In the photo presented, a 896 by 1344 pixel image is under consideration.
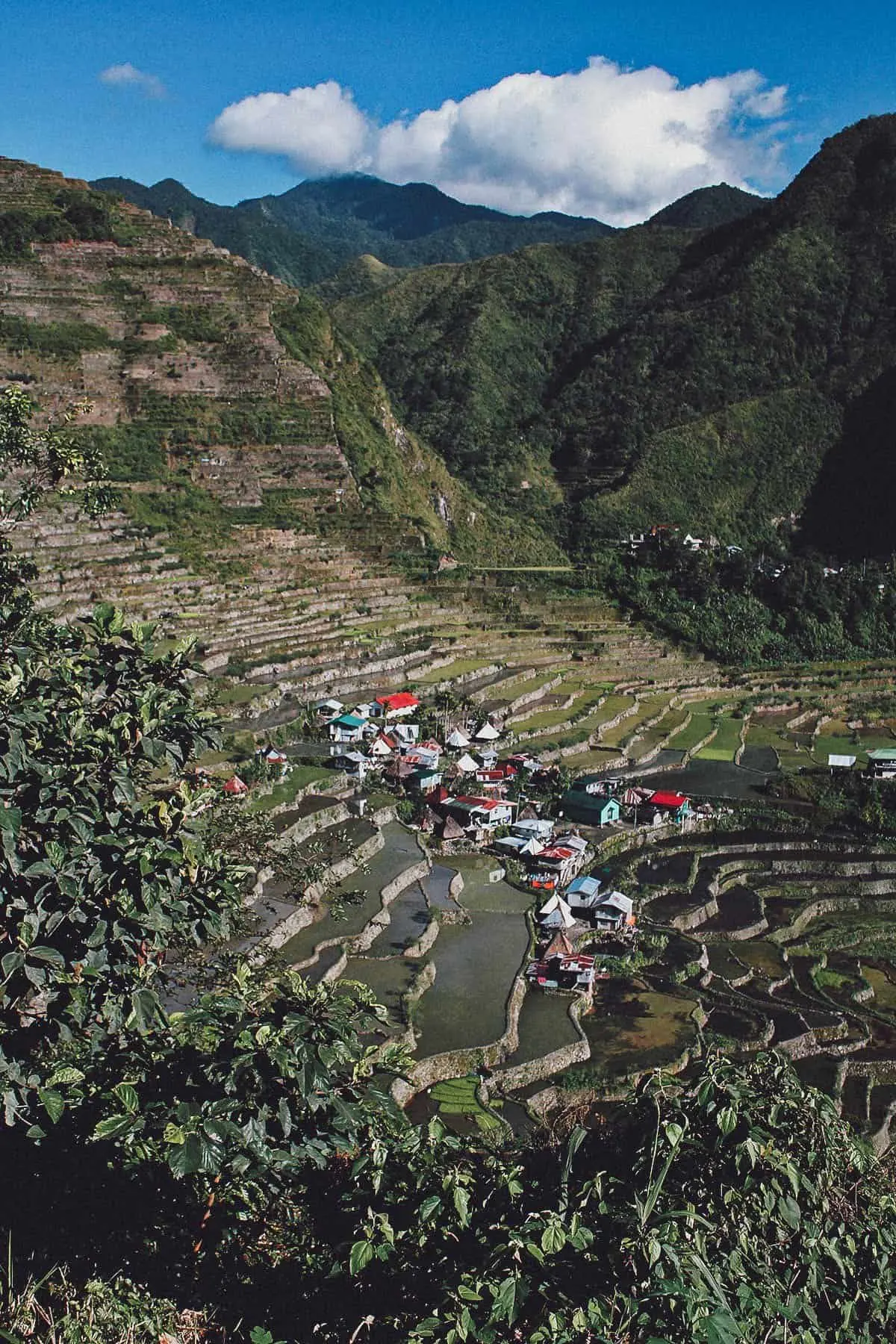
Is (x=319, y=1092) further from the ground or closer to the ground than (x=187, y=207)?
Answer: closer to the ground

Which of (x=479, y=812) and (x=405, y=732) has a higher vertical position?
(x=405, y=732)

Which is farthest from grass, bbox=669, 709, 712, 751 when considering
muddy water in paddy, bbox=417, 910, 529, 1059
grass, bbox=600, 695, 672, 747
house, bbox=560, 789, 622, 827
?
muddy water in paddy, bbox=417, 910, 529, 1059

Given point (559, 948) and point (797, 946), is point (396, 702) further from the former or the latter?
point (797, 946)

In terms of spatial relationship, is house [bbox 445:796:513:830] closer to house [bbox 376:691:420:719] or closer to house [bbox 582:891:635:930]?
house [bbox 582:891:635:930]

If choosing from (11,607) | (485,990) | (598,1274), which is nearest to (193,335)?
(485,990)

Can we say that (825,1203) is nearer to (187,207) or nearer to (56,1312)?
(56,1312)

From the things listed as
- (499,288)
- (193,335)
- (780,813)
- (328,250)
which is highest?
(328,250)

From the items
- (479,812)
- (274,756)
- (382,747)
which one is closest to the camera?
(479,812)

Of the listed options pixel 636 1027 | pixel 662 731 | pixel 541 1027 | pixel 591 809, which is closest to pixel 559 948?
pixel 636 1027
